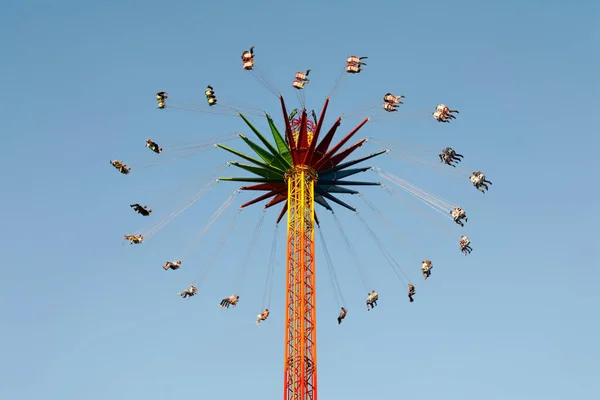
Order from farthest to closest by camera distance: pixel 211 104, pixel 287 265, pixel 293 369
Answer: pixel 211 104, pixel 287 265, pixel 293 369

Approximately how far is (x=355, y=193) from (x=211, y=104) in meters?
15.0

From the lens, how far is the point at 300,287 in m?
84.2

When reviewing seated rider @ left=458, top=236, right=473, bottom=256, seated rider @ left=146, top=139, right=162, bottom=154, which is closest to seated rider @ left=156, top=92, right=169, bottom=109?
seated rider @ left=146, top=139, right=162, bottom=154

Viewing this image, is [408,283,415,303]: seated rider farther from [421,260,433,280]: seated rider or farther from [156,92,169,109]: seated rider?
[156,92,169,109]: seated rider

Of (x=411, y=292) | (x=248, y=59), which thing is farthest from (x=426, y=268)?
(x=248, y=59)

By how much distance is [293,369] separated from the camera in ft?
263

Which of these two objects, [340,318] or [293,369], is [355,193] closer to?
[340,318]

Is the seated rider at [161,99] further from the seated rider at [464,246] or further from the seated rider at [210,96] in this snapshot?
the seated rider at [464,246]

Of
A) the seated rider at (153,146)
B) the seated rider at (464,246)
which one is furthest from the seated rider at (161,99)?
the seated rider at (464,246)

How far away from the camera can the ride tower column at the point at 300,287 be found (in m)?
79.9

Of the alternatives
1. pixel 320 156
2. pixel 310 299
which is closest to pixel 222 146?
pixel 320 156

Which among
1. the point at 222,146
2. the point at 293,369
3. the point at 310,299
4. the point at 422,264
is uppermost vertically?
the point at 222,146

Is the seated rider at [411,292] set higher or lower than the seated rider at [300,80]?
lower

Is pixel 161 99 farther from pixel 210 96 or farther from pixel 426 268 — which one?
pixel 426 268
